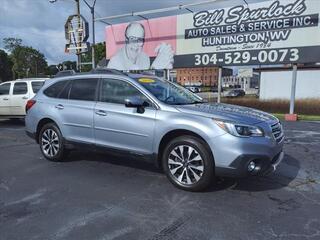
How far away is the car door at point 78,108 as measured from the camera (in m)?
6.47

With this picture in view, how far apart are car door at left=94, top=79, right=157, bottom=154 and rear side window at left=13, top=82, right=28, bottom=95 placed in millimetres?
8222

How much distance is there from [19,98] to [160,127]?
9680 mm

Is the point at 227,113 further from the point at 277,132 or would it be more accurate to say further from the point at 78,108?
the point at 78,108

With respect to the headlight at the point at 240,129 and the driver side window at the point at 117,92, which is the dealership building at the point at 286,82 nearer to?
the driver side window at the point at 117,92

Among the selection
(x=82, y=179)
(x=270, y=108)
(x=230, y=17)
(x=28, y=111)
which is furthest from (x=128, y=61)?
(x=82, y=179)

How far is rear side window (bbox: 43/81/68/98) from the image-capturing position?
7.22m

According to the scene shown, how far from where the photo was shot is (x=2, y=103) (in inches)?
Answer: 547

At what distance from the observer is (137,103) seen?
5.56 metres

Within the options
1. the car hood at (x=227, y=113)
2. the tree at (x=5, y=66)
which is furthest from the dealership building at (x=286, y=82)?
the tree at (x=5, y=66)

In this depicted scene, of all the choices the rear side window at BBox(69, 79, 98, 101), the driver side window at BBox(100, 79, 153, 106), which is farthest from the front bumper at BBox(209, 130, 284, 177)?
the rear side window at BBox(69, 79, 98, 101)

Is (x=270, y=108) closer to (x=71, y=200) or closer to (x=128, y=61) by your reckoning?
(x=128, y=61)

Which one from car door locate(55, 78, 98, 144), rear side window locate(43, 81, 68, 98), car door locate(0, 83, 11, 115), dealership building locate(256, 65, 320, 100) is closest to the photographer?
car door locate(55, 78, 98, 144)

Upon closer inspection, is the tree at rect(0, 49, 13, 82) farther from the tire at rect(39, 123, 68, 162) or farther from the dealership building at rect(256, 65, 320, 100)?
the tire at rect(39, 123, 68, 162)

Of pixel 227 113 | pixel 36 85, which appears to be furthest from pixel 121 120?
pixel 36 85
